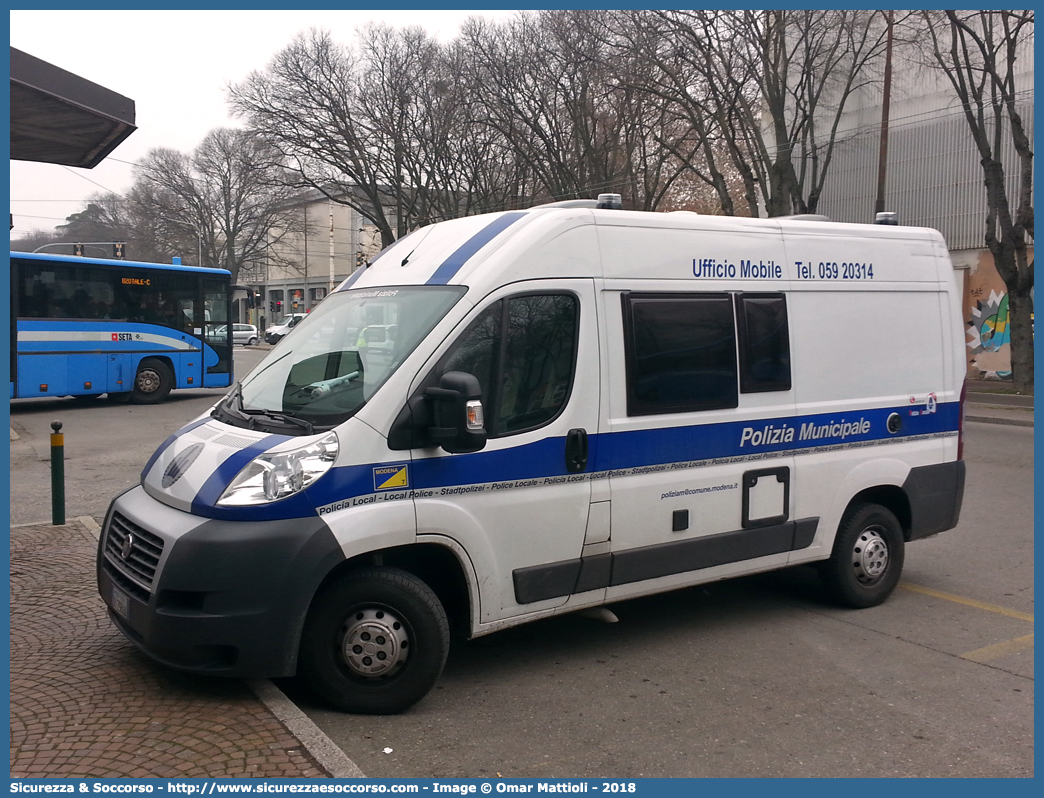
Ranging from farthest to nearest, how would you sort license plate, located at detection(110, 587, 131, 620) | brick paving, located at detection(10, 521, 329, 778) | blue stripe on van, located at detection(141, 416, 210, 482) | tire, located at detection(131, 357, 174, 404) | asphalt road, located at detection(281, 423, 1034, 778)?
1. tire, located at detection(131, 357, 174, 404)
2. blue stripe on van, located at detection(141, 416, 210, 482)
3. license plate, located at detection(110, 587, 131, 620)
4. asphalt road, located at detection(281, 423, 1034, 778)
5. brick paving, located at detection(10, 521, 329, 778)

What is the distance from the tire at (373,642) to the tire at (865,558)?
2934mm

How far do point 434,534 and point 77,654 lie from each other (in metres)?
2.16

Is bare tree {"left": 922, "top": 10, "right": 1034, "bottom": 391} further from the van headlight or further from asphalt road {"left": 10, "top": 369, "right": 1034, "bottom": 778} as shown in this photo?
the van headlight

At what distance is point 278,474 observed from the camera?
429cm

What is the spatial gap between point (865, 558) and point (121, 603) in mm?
4514

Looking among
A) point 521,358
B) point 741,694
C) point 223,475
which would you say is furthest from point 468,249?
point 741,694

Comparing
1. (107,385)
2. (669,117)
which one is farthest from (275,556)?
(669,117)

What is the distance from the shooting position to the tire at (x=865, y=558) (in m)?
6.20

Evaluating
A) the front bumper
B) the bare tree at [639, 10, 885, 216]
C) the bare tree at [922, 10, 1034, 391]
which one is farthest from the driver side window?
the bare tree at [639, 10, 885, 216]

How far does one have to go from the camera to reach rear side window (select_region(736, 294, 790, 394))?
5719 mm

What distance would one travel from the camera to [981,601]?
6574 millimetres

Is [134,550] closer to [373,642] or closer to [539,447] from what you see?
[373,642]

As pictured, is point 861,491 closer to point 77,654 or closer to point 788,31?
point 77,654

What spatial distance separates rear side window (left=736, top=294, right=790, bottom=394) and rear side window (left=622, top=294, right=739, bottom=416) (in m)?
0.08
